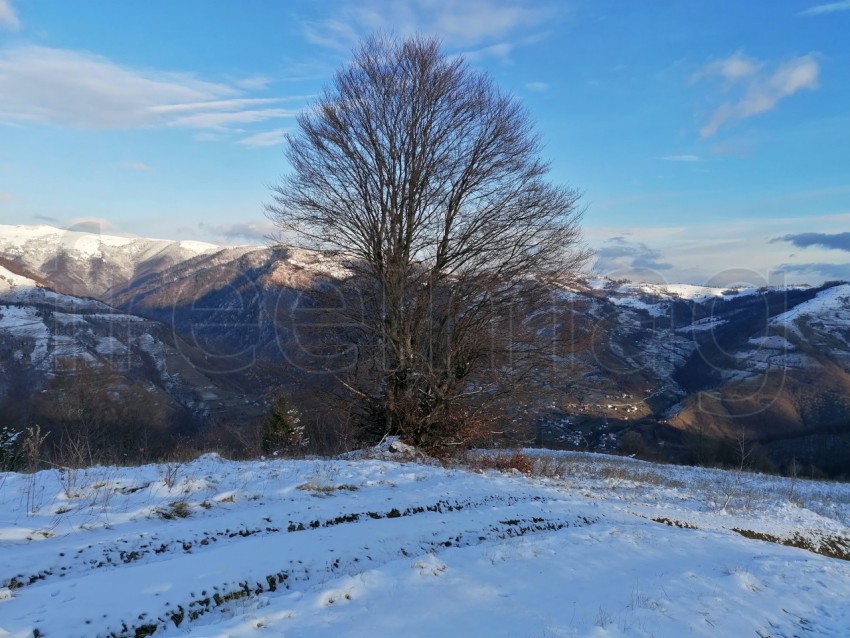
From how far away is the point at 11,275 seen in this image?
13562 centimetres

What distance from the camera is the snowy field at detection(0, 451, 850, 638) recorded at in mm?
3945

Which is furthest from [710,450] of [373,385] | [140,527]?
[140,527]

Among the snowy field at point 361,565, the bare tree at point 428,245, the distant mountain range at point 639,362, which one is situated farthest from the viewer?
the distant mountain range at point 639,362

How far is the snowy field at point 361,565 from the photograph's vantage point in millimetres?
3945

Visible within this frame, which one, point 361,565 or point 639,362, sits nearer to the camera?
point 361,565

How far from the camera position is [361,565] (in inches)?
203

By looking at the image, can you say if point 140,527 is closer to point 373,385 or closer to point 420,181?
point 373,385

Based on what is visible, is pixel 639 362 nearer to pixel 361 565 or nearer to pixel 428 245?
pixel 428 245

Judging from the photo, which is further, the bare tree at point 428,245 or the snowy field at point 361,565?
the bare tree at point 428,245

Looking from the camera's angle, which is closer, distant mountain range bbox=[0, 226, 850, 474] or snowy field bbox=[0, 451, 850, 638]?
snowy field bbox=[0, 451, 850, 638]

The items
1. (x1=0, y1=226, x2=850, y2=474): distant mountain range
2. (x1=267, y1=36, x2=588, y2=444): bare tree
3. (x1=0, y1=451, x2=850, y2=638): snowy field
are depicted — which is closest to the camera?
(x1=0, y1=451, x2=850, y2=638): snowy field

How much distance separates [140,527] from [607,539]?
533 cm

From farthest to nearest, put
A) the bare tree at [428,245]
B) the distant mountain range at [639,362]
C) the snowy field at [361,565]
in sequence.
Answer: the distant mountain range at [639,362] → the bare tree at [428,245] → the snowy field at [361,565]

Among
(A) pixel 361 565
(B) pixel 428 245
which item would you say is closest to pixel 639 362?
(B) pixel 428 245
